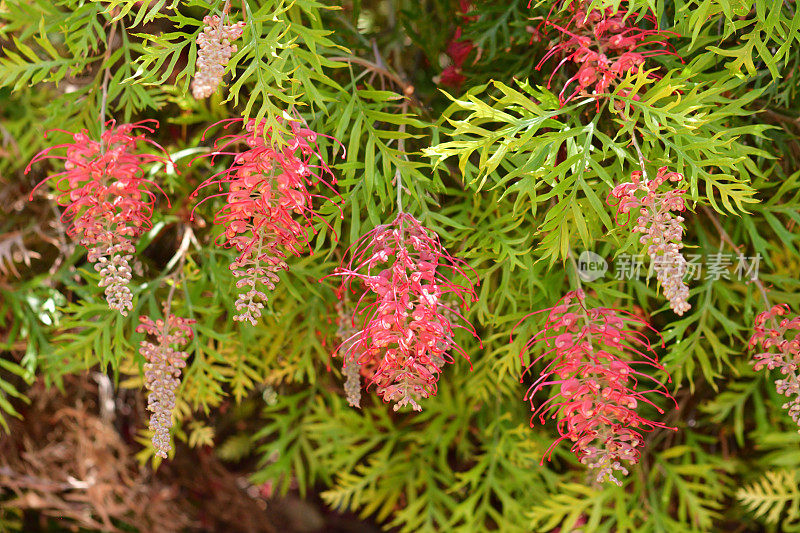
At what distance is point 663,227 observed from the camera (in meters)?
0.79

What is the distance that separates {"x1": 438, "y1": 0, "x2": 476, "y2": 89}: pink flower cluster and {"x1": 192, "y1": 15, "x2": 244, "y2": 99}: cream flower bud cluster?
589 mm

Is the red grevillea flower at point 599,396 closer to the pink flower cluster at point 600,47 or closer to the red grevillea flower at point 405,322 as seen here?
the red grevillea flower at point 405,322

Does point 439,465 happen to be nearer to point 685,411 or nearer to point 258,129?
point 685,411

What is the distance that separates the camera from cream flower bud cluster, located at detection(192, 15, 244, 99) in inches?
28.5

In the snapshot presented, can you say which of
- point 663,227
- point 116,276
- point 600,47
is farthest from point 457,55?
point 116,276

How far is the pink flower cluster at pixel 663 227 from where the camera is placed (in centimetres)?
78

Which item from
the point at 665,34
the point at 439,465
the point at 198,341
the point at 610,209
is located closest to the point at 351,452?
the point at 439,465

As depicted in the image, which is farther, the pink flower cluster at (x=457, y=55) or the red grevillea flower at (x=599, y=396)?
the pink flower cluster at (x=457, y=55)

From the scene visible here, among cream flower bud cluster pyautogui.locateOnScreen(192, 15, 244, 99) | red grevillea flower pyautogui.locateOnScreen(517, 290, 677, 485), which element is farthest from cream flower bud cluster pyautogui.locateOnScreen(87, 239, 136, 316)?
red grevillea flower pyautogui.locateOnScreen(517, 290, 677, 485)

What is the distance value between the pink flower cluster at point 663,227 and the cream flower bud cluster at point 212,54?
0.51 meters

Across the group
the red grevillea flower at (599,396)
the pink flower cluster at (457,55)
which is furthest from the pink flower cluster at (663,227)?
the pink flower cluster at (457,55)

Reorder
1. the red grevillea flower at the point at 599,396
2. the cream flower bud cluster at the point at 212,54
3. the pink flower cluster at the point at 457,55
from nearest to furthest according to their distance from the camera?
the cream flower bud cluster at the point at 212,54 → the red grevillea flower at the point at 599,396 → the pink flower cluster at the point at 457,55

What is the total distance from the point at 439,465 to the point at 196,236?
2.68 feet

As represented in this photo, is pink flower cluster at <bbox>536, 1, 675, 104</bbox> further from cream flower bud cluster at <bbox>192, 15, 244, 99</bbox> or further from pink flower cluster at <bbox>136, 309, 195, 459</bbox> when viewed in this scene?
pink flower cluster at <bbox>136, 309, 195, 459</bbox>
